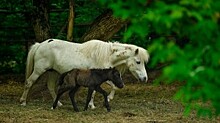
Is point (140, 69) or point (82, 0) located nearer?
point (140, 69)

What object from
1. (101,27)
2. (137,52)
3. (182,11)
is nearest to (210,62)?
(182,11)

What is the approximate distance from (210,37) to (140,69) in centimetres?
524

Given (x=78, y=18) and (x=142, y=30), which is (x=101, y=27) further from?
(x=142, y=30)

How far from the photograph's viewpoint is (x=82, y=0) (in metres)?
10.2

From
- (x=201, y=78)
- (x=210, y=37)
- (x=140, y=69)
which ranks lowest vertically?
(x=140, y=69)

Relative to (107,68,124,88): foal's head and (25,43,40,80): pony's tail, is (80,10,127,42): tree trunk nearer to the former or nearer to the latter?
(25,43,40,80): pony's tail

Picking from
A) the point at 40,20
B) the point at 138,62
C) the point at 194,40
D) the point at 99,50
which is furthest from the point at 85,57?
the point at 194,40

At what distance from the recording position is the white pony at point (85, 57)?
286 inches

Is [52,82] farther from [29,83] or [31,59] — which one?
[31,59]

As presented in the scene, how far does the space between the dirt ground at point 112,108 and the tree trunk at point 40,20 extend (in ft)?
2.87

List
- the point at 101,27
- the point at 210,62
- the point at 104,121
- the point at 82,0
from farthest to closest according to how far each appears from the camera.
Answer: the point at 82,0 → the point at 101,27 → the point at 104,121 → the point at 210,62

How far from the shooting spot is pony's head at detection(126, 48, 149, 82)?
289 inches

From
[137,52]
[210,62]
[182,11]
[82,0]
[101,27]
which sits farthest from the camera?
[82,0]

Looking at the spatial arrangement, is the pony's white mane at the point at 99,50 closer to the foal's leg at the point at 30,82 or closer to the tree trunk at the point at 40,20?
the foal's leg at the point at 30,82
